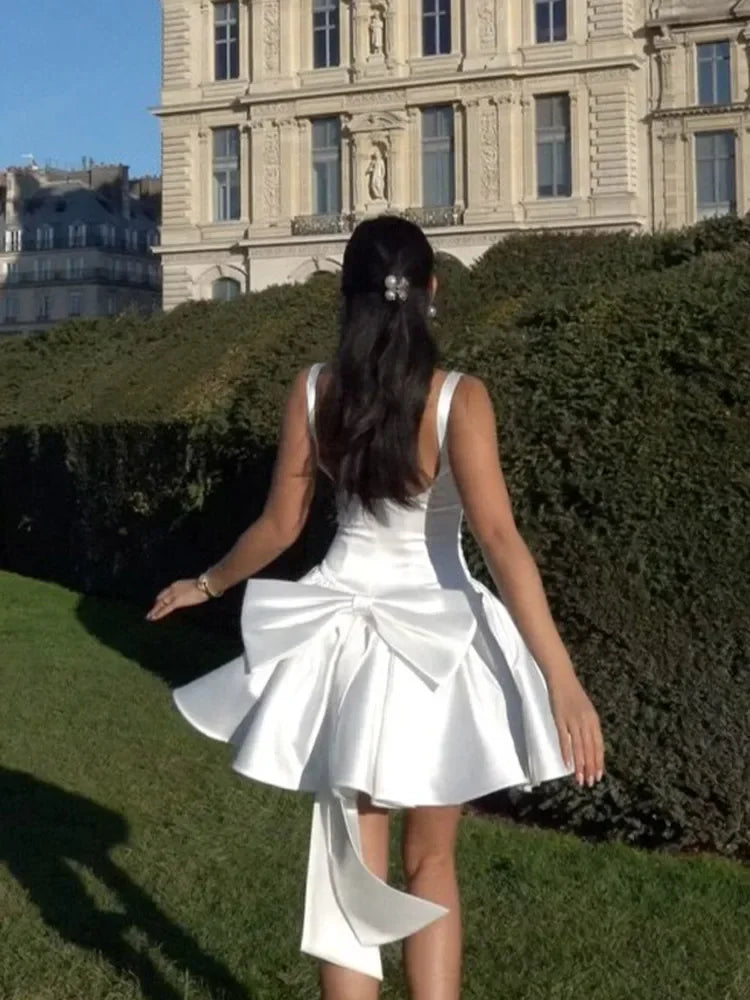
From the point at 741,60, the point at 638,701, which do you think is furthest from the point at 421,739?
the point at 741,60

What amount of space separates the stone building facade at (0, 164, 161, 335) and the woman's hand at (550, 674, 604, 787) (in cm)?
9107

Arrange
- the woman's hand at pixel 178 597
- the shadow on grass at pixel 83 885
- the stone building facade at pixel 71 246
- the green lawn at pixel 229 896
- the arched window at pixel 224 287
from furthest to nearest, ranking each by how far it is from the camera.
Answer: the stone building facade at pixel 71 246 → the arched window at pixel 224 287 → the shadow on grass at pixel 83 885 → the green lawn at pixel 229 896 → the woman's hand at pixel 178 597

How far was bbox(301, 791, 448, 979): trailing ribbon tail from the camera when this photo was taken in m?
3.78

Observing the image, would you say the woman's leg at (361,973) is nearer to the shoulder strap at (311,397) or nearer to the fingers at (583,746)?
the fingers at (583,746)

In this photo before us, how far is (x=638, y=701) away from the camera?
5992mm

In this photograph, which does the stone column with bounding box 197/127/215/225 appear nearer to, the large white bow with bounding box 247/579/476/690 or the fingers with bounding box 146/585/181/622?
the fingers with bounding box 146/585/181/622

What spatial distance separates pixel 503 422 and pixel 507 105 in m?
55.3

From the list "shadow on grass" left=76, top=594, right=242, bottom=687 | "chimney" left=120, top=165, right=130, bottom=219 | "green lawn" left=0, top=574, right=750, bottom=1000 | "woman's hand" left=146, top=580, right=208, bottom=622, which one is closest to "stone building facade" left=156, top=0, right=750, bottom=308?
"chimney" left=120, top=165, right=130, bottom=219

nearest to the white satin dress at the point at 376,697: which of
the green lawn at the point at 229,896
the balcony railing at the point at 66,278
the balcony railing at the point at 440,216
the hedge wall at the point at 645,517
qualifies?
the green lawn at the point at 229,896

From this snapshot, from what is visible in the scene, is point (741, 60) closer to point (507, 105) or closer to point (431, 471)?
point (507, 105)

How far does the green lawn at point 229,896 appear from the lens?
15.8 ft

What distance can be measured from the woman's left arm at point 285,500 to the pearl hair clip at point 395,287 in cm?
29

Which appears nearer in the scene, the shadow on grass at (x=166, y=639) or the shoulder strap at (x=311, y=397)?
the shoulder strap at (x=311, y=397)

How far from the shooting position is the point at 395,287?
378cm
